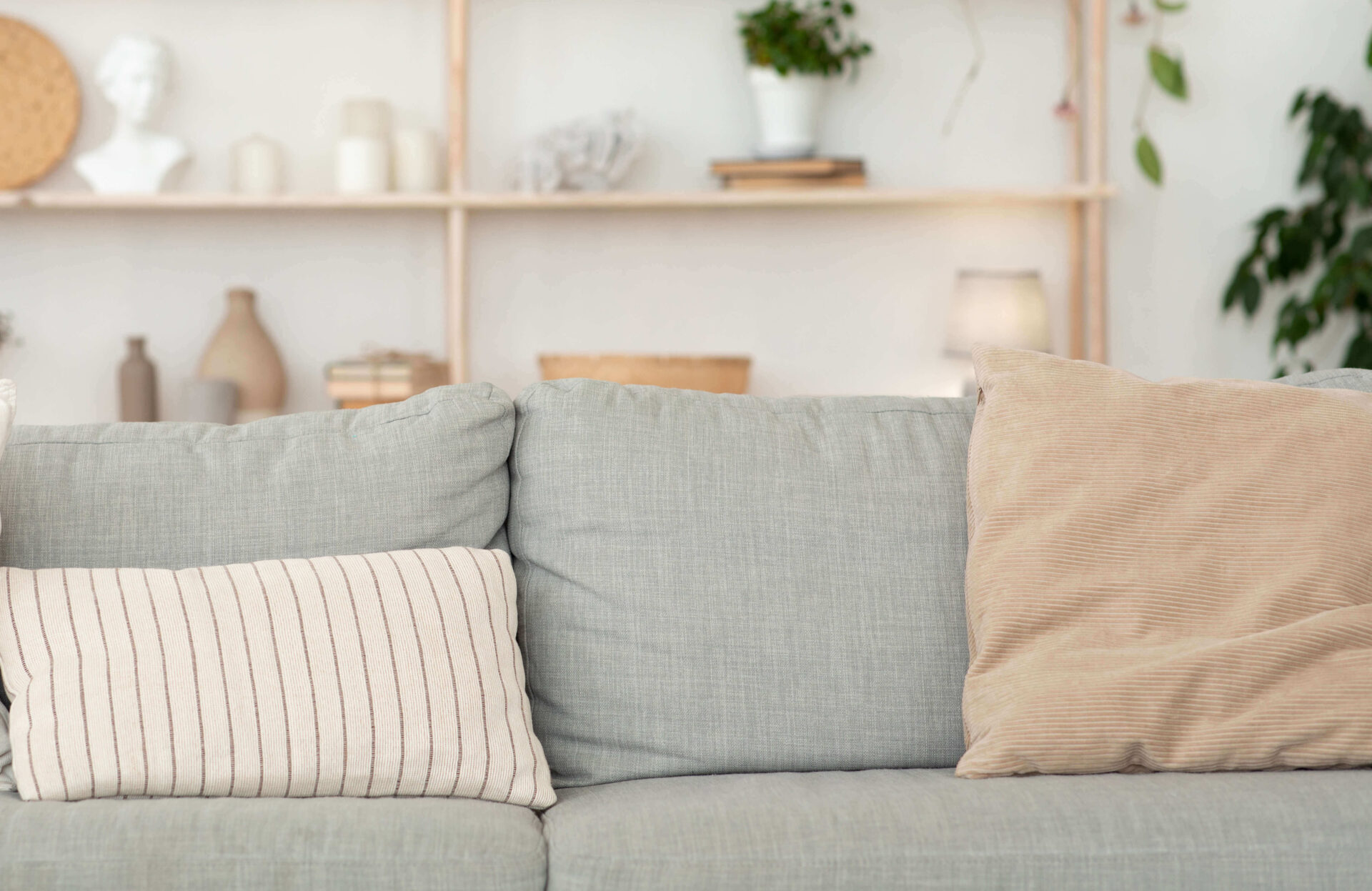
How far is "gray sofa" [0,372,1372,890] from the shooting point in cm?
100

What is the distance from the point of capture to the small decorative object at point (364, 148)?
2.82m

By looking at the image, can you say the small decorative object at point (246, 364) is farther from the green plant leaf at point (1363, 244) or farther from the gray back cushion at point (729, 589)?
the green plant leaf at point (1363, 244)

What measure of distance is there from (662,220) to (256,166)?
3.14 ft

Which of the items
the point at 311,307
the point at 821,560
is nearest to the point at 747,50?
the point at 311,307

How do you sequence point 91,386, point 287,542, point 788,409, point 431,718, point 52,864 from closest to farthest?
point 52,864, point 431,718, point 287,542, point 788,409, point 91,386

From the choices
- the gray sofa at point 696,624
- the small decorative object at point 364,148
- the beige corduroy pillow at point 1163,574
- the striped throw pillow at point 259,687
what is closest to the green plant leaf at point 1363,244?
the gray sofa at point 696,624

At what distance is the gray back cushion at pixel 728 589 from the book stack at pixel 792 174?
1.54 metres

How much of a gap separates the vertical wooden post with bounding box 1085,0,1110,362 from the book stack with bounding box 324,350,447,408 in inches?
60.1

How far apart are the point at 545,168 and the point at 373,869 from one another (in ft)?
6.76

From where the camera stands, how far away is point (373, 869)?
3.17 feet

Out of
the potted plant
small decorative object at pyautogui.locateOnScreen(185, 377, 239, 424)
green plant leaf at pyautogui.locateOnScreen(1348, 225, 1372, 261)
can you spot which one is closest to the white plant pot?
the potted plant

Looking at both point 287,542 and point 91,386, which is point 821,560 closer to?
point 287,542

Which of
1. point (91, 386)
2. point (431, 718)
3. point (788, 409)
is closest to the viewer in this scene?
point (431, 718)

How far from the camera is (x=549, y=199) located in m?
2.78
